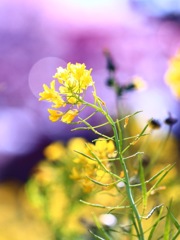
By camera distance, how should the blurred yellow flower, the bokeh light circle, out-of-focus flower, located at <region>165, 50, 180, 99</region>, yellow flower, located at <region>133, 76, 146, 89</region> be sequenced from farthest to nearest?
the bokeh light circle, the blurred yellow flower, out-of-focus flower, located at <region>165, 50, 180, 99</region>, yellow flower, located at <region>133, 76, 146, 89</region>

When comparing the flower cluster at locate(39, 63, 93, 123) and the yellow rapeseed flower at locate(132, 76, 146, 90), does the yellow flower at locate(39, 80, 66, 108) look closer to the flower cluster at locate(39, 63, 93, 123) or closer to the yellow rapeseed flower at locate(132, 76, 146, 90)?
the flower cluster at locate(39, 63, 93, 123)

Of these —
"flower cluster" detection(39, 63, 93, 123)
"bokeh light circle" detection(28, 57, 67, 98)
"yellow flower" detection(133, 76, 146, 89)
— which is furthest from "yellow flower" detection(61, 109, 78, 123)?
"bokeh light circle" detection(28, 57, 67, 98)

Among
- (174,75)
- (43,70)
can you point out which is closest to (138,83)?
(174,75)

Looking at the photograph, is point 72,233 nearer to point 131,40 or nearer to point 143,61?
point 143,61

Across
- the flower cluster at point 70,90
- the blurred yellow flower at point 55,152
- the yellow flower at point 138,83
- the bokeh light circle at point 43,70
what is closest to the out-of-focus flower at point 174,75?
the yellow flower at point 138,83

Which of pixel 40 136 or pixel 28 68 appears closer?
pixel 40 136

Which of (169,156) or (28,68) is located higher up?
(28,68)

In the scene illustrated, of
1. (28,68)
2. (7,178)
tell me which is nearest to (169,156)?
(7,178)

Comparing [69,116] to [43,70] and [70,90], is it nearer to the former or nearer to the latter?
[70,90]
